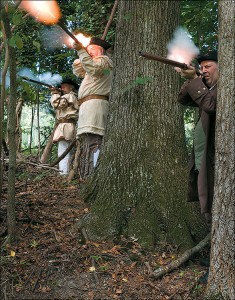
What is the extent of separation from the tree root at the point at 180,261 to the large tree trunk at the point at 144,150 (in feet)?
0.48

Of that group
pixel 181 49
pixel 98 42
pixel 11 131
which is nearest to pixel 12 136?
pixel 11 131

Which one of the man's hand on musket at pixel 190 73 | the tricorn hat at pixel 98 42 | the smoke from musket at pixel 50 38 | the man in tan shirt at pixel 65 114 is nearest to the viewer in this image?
the man's hand on musket at pixel 190 73

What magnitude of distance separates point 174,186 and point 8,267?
6.35 feet

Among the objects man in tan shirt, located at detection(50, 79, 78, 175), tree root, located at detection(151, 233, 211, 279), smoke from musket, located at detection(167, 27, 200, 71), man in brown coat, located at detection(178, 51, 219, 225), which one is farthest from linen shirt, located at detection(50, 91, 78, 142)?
tree root, located at detection(151, 233, 211, 279)

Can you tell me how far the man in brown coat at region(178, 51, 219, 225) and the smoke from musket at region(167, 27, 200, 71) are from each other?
0.20m

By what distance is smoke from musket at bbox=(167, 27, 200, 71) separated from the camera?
14.7 feet

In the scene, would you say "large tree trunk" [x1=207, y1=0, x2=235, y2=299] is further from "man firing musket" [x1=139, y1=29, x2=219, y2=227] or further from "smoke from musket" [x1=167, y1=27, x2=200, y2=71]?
"smoke from musket" [x1=167, y1=27, x2=200, y2=71]

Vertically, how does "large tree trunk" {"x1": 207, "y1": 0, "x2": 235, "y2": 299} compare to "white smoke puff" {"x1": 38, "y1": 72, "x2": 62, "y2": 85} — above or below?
below

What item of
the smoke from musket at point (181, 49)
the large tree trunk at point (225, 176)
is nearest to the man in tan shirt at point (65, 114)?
the smoke from musket at point (181, 49)

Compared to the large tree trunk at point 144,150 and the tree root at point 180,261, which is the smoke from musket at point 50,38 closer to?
the large tree trunk at point 144,150

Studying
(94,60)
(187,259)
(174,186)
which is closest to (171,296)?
(187,259)

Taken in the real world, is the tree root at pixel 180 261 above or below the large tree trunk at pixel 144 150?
below

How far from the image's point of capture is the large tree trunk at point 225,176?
323 cm

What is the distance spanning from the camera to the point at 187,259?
4.12 metres
